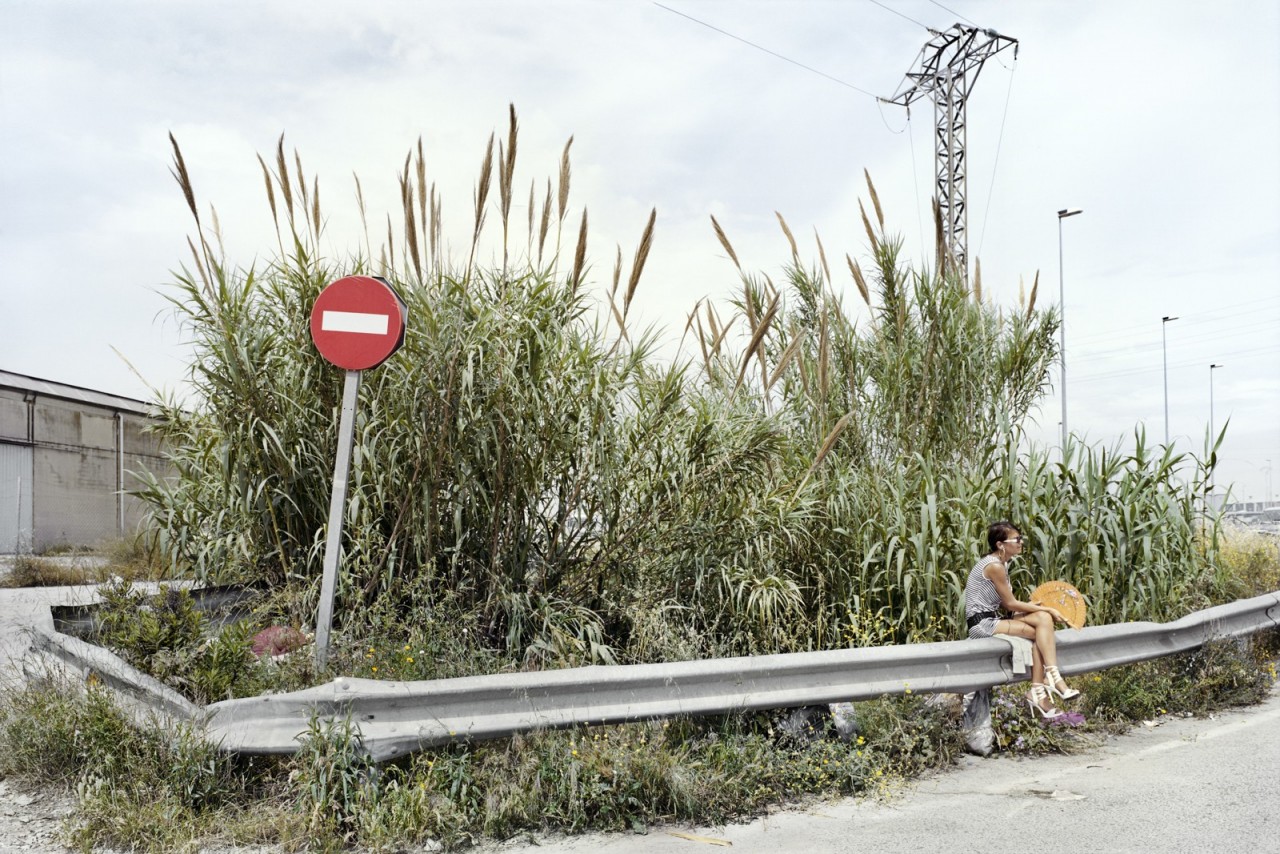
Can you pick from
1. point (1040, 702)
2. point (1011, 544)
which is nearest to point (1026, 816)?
point (1040, 702)

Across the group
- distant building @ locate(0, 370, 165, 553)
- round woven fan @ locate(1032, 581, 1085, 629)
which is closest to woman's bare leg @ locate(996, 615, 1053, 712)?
round woven fan @ locate(1032, 581, 1085, 629)

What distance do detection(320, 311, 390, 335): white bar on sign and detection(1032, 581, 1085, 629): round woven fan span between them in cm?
448

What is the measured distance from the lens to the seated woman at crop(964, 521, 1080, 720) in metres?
5.42

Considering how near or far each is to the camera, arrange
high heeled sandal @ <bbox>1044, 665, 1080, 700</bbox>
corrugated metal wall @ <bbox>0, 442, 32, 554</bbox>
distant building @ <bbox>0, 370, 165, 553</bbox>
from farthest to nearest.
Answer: distant building @ <bbox>0, 370, 165, 553</bbox> → corrugated metal wall @ <bbox>0, 442, 32, 554</bbox> → high heeled sandal @ <bbox>1044, 665, 1080, 700</bbox>

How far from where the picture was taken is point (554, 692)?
13.3ft

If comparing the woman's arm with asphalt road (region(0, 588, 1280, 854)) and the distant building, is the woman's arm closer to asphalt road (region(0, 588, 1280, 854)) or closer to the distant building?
asphalt road (region(0, 588, 1280, 854))

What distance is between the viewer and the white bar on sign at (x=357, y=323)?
473 centimetres

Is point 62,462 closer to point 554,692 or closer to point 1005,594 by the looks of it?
point 554,692

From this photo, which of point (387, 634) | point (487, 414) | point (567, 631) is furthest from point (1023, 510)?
point (387, 634)

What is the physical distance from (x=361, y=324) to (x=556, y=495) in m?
1.61

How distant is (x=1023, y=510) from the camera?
658cm

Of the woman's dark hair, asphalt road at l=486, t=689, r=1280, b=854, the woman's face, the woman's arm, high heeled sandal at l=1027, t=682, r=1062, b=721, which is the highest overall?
the woman's dark hair

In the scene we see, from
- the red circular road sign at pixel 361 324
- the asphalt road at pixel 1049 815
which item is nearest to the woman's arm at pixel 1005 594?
the asphalt road at pixel 1049 815

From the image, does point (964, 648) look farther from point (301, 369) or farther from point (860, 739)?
point (301, 369)
